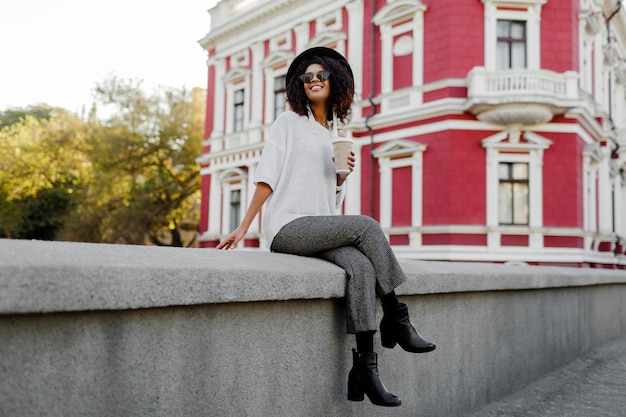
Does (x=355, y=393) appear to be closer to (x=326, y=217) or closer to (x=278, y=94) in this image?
(x=326, y=217)

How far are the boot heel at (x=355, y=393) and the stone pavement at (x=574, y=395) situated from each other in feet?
5.27

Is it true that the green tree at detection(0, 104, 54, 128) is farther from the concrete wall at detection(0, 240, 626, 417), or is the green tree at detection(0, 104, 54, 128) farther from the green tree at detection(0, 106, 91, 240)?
the concrete wall at detection(0, 240, 626, 417)

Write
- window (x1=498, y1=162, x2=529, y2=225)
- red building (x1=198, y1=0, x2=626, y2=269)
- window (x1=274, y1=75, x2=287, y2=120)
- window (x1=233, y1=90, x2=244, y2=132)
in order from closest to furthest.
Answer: red building (x1=198, y1=0, x2=626, y2=269) → window (x1=498, y1=162, x2=529, y2=225) → window (x1=274, y1=75, x2=287, y2=120) → window (x1=233, y1=90, x2=244, y2=132)

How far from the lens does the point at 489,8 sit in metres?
17.5

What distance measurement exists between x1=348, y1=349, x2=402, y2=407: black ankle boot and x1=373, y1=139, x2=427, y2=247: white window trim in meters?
15.0

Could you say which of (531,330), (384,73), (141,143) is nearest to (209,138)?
(141,143)

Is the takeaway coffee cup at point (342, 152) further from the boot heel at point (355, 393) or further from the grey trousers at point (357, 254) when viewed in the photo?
the boot heel at point (355, 393)

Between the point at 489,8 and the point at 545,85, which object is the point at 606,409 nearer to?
the point at 545,85

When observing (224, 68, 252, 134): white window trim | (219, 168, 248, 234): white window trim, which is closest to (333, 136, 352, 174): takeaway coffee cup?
(219, 168, 248, 234): white window trim

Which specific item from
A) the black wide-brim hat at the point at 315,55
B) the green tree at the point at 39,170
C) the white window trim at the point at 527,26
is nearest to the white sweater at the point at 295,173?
the black wide-brim hat at the point at 315,55

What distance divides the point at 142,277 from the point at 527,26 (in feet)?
58.2

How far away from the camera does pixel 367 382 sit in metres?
2.75

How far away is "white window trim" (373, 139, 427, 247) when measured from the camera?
58.4ft

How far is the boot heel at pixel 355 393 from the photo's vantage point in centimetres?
282
